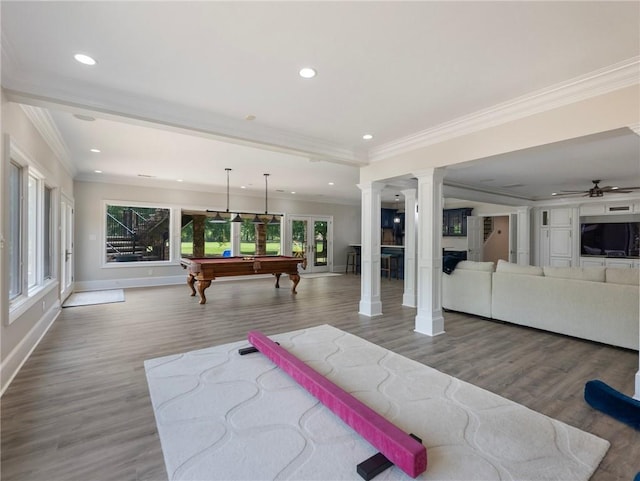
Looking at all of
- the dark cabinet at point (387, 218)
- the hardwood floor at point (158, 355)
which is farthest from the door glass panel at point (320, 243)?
the hardwood floor at point (158, 355)

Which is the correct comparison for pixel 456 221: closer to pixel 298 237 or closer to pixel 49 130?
pixel 298 237

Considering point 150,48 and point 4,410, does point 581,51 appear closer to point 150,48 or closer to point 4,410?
point 150,48

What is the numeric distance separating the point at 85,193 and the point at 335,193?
6.47 metres

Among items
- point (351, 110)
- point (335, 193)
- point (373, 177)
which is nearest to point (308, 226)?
point (335, 193)

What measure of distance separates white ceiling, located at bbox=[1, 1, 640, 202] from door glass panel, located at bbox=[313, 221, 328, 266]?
6.62 m

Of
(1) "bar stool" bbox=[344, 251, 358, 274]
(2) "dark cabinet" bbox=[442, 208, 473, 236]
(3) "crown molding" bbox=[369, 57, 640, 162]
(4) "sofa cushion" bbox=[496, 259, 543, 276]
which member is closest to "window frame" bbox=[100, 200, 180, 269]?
(1) "bar stool" bbox=[344, 251, 358, 274]

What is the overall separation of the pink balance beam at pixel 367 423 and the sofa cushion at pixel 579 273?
3.65 meters

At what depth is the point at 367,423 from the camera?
72.8 inches

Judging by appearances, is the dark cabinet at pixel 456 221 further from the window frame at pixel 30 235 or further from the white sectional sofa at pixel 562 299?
the window frame at pixel 30 235

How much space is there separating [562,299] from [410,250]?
2.54 metres

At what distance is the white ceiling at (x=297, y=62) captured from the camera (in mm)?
1878

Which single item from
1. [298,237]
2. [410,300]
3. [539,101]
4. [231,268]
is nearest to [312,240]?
[298,237]

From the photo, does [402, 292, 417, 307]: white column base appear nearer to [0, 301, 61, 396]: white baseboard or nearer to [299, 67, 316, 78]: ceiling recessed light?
[299, 67, 316, 78]: ceiling recessed light

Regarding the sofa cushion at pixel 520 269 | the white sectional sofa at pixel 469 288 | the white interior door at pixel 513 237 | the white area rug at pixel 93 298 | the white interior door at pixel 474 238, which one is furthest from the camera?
the white interior door at pixel 474 238
